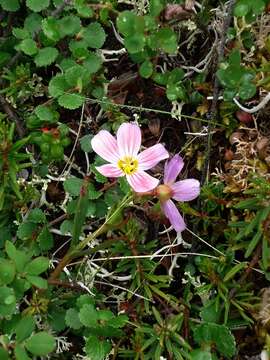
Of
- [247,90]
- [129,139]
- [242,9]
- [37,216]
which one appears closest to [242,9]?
[242,9]

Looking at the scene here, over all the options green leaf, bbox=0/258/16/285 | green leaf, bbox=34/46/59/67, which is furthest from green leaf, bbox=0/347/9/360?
green leaf, bbox=34/46/59/67

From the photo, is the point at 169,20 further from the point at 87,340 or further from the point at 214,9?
the point at 87,340

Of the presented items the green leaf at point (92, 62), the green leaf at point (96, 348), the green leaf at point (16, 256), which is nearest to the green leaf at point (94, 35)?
the green leaf at point (92, 62)

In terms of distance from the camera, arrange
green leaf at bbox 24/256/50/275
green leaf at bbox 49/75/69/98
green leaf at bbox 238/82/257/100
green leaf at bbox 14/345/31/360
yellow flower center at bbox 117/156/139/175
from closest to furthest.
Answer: green leaf at bbox 14/345/31/360 < green leaf at bbox 24/256/50/275 < yellow flower center at bbox 117/156/139/175 < green leaf at bbox 238/82/257/100 < green leaf at bbox 49/75/69/98

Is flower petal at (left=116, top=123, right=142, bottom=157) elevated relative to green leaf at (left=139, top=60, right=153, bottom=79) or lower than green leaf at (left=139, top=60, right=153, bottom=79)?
lower

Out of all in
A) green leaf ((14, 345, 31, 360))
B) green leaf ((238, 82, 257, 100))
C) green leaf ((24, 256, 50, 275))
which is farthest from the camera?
green leaf ((238, 82, 257, 100))

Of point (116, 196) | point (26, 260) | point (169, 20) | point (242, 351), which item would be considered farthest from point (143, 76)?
point (242, 351)

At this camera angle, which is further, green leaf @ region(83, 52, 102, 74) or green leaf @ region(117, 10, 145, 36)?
green leaf @ region(83, 52, 102, 74)

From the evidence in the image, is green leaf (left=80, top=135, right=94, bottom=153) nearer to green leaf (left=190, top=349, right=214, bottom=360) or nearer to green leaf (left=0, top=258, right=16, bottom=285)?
green leaf (left=0, top=258, right=16, bottom=285)
